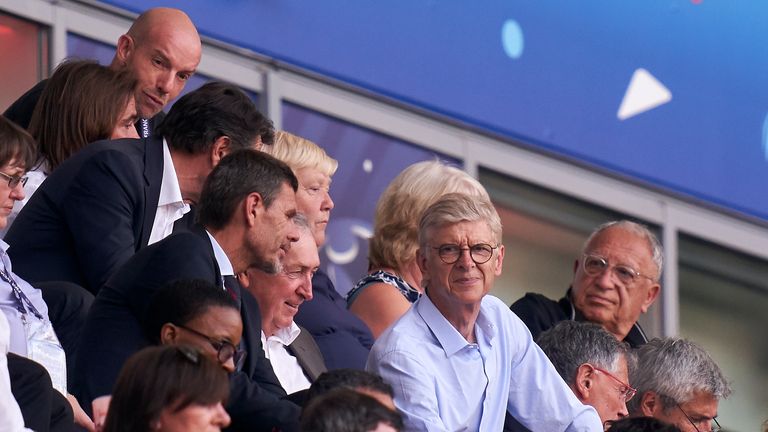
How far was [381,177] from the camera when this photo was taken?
8125 millimetres

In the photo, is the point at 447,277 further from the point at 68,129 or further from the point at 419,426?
the point at 68,129

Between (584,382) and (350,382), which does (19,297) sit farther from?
(584,382)

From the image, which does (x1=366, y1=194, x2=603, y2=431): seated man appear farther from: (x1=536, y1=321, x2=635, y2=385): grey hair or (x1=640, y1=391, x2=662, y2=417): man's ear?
(x1=640, y1=391, x2=662, y2=417): man's ear

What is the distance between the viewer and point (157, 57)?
20.2ft

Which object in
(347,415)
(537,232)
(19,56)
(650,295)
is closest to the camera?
(347,415)

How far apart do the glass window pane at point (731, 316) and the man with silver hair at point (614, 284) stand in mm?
2776

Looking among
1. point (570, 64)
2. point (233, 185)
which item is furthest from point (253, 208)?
point (570, 64)

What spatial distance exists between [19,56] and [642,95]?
3.49 meters

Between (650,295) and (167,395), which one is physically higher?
(650,295)

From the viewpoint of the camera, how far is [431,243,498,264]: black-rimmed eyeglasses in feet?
16.4

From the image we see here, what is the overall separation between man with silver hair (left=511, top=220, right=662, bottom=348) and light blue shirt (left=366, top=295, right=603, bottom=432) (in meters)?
1.26

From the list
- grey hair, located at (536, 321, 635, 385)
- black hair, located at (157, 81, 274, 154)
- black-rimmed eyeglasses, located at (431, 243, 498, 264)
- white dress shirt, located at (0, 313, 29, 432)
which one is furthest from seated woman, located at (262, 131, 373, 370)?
white dress shirt, located at (0, 313, 29, 432)

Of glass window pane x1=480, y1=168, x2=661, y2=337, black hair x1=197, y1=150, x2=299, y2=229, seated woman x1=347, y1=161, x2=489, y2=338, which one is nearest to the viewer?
black hair x1=197, y1=150, x2=299, y2=229

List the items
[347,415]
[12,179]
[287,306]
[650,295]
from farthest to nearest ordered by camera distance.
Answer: [650,295] < [287,306] < [12,179] < [347,415]
